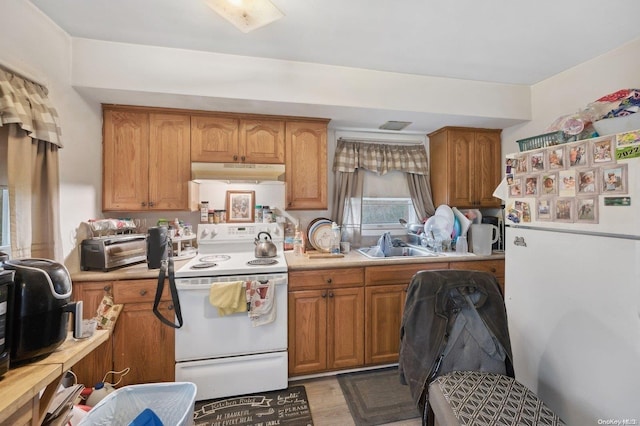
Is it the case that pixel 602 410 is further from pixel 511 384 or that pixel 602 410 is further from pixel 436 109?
pixel 436 109

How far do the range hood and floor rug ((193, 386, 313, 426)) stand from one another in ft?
5.53

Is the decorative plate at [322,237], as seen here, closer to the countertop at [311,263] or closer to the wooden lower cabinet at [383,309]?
the countertop at [311,263]

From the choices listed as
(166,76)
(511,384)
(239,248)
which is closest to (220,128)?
(166,76)

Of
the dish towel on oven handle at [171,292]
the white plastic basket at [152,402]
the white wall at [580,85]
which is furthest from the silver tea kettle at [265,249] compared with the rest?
the white wall at [580,85]

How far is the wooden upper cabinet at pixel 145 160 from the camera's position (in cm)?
209

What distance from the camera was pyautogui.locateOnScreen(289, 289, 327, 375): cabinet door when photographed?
1979 millimetres

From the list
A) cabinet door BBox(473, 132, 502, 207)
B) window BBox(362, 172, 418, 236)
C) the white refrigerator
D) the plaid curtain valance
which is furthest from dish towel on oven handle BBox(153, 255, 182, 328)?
cabinet door BBox(473, 132, 502, 207)

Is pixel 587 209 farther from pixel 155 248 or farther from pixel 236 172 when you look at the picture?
pixel 155 248

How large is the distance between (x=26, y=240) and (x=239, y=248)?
1.33m

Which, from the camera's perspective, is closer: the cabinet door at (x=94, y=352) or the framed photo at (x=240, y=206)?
the cabinet door at (x=94, y=352)

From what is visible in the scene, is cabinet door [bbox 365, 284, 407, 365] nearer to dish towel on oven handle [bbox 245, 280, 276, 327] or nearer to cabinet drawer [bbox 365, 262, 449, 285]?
cabinet drawer [bbox 365, 262, 449, 285]

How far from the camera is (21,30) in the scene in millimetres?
1405

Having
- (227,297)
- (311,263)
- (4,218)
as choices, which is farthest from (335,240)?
(4,218)

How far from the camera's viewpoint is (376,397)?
1861 millimetres
